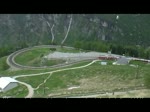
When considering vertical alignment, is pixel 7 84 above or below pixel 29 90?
Answer: below

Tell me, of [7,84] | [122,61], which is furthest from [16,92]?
[122,61]

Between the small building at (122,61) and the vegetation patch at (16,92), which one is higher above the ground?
the small building at (122,61)

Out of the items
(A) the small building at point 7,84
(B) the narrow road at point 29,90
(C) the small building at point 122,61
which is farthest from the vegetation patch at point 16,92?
(C) the small building at point 122,61

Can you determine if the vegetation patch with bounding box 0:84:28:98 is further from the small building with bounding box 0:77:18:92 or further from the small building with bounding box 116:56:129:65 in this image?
the small building with bounding box 116:56:129:65

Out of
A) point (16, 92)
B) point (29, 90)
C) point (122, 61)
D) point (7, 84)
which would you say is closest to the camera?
point (29, 90)

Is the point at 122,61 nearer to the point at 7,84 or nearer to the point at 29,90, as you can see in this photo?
the point at 29,90

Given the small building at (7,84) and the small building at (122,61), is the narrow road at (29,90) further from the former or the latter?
the small building at (122,61)

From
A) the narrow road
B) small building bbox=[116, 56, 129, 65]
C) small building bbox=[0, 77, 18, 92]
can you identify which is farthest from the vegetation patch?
small building bbox=[116, 56, 129, 65]
